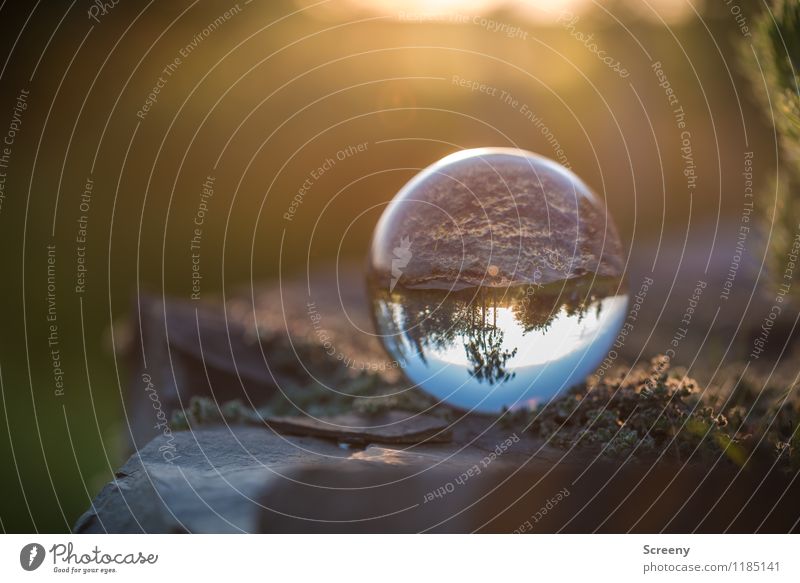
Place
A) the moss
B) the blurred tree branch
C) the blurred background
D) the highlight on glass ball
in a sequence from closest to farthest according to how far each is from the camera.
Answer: the highlight on glass ball → the moss → the blurred tree branch → the blurred background

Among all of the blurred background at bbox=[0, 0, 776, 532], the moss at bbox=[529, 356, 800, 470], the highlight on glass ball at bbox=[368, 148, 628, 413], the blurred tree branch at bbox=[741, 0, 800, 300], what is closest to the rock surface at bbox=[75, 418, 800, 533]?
the moss at bbox=[529, 356, 800, 470]

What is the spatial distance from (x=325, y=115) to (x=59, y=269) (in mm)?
5233

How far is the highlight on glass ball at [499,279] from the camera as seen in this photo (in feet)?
12.8

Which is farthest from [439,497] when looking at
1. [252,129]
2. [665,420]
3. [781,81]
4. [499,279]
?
[252,129]

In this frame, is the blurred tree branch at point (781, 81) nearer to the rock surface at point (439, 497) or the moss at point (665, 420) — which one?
the moss at point (665, 420)

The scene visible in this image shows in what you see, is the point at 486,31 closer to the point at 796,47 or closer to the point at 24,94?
the point at 24,94

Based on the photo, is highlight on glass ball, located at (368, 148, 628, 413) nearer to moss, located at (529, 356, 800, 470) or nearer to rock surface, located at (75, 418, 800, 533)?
moss, located at (529, 356, 800, 470)

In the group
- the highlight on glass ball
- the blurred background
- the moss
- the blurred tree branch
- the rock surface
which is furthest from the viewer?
the blurred background

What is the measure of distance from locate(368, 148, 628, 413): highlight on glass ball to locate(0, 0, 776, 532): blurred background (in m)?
5.29

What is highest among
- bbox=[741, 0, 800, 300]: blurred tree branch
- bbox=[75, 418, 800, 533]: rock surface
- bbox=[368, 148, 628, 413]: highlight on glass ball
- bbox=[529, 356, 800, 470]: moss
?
bbox=[741, 0, 800, 300]: blurred tree branch

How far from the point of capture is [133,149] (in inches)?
484

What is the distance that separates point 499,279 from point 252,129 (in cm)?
1004

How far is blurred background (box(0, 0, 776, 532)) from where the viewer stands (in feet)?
34.1

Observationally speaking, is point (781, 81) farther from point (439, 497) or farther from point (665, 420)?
point (439, 497)
